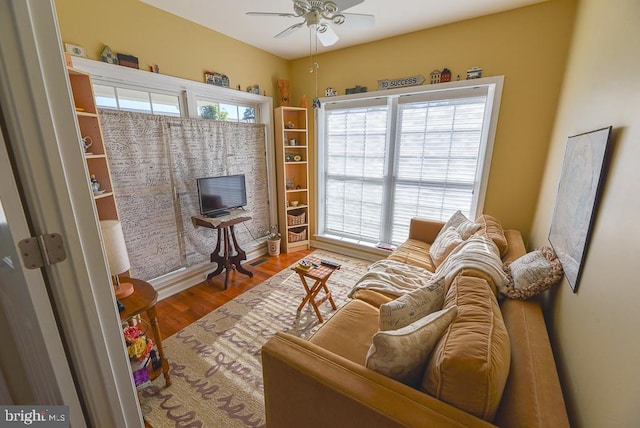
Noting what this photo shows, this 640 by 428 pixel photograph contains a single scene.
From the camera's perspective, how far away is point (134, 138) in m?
2.25

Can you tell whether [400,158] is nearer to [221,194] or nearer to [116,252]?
[221,194]

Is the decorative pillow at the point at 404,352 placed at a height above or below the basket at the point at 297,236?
above

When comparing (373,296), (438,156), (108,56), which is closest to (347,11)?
(438,156)

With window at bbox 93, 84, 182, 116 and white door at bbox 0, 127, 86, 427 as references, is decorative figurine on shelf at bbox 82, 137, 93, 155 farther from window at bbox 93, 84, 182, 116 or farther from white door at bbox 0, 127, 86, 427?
white door at bbox 0, 127, 86, 427

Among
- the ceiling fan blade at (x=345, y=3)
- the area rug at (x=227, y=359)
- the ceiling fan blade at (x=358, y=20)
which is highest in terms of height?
the ceiling fan blade at (x=358, y=20)

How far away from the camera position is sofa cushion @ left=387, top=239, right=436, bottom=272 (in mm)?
2383

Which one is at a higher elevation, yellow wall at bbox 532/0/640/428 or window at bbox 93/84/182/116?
window at bbox 93/84/182/116

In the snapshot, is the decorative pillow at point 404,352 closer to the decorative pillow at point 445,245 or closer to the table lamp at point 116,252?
the decorative pillow at point 445,245

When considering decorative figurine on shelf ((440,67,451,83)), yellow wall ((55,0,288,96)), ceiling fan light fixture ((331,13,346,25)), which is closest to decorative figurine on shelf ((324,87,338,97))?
yellow wall ((55,0,288,96))

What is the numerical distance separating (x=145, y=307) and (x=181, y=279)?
147 cm

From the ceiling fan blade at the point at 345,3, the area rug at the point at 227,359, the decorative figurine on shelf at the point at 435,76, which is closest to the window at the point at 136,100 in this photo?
the ceiling fan blade at the point at 345,3

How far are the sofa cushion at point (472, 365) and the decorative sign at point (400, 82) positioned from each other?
258 cm

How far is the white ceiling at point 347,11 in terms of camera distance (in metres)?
2.19

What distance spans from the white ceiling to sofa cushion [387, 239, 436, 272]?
208 centimetres
